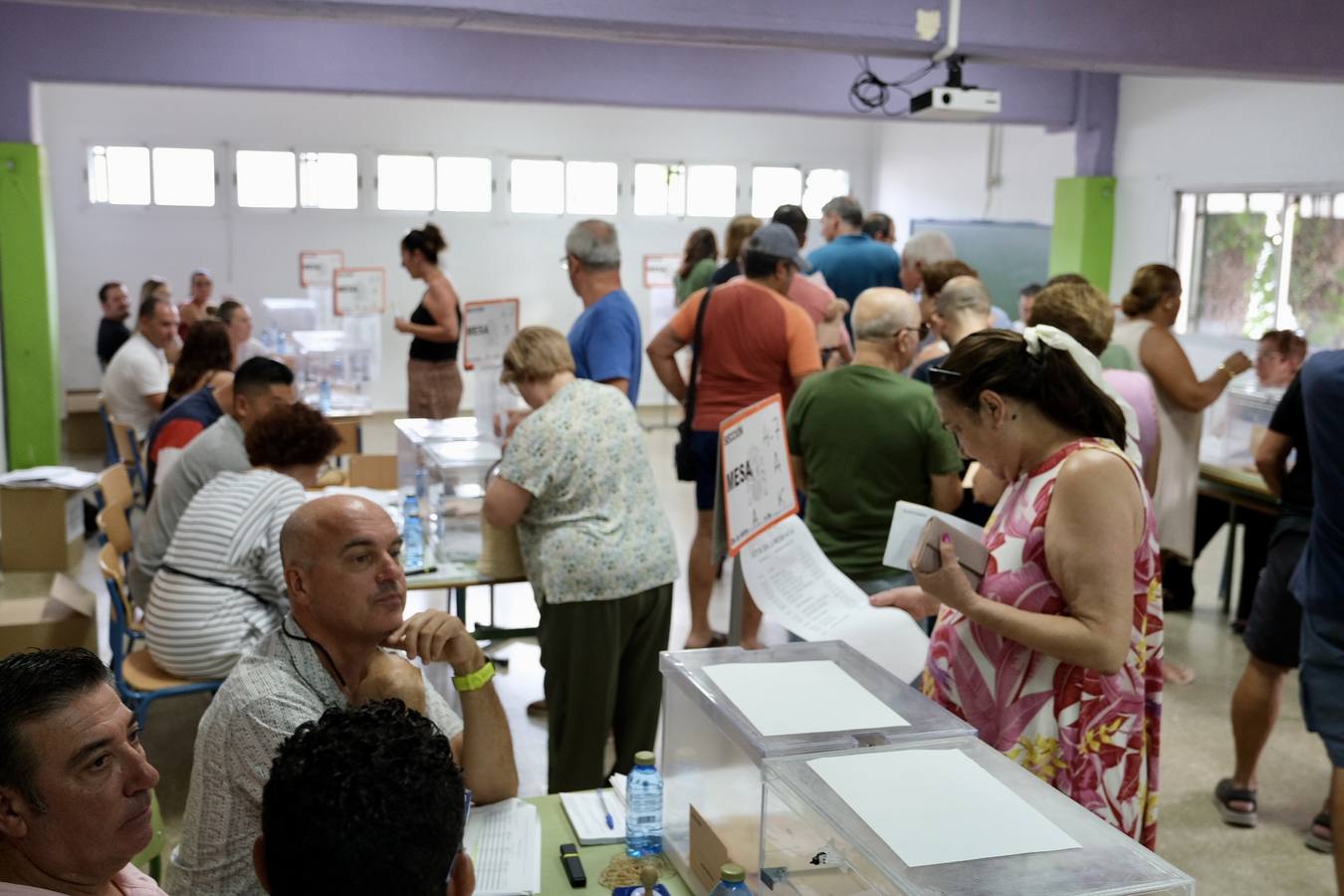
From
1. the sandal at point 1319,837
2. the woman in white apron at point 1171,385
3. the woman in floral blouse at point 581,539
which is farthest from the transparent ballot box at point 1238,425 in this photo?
the woman in floral blouse at point 581,539

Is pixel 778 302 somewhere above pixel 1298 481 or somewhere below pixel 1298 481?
above

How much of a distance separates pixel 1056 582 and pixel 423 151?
1123 centimetres

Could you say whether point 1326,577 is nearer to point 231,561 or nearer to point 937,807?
point 937,807

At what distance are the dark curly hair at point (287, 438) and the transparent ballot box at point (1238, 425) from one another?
4.29m

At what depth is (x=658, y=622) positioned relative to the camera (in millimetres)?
3799

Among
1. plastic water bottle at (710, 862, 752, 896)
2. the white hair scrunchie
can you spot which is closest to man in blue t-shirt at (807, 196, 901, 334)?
the white hair scrunchie

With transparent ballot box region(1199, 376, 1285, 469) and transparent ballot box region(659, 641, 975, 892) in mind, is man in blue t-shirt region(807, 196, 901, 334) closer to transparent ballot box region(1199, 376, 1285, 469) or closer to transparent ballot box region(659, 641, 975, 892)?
transparent ballot box region(1199, 376, 1285, 469)

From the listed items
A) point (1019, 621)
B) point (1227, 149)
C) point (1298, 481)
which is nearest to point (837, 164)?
point (1227, 149)

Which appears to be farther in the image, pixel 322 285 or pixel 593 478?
pixel 322 285

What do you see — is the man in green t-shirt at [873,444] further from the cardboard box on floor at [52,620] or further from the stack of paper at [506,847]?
the cardboard box on floor at [52,620]

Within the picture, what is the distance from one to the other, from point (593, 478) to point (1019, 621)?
1644 mm

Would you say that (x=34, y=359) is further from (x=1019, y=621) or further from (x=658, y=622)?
(x=1019, y=621)

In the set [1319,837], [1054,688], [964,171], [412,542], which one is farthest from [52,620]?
[964,171]

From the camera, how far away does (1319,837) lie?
391 centimetres
